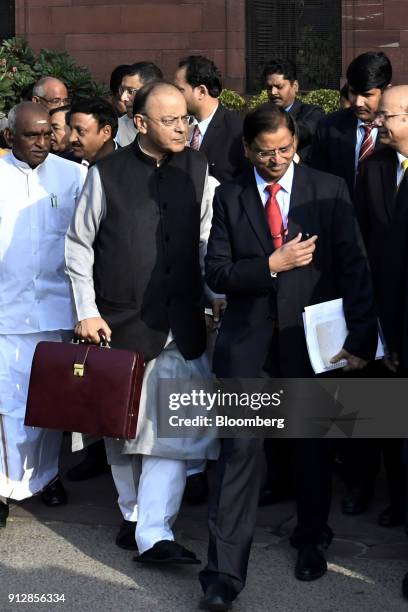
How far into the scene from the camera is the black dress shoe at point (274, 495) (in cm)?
646

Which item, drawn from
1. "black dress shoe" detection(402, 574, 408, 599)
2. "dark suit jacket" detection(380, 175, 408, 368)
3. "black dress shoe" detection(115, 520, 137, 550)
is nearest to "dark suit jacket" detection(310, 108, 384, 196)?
"dark suit jacket" detection(380, 175, 408, 368)

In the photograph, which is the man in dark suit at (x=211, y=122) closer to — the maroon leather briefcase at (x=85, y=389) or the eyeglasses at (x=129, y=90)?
the eyeglasses at (x=129, y=90)

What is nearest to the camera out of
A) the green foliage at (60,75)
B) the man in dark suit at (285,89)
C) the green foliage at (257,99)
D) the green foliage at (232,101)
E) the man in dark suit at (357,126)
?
the man in dark suit at (357,126)

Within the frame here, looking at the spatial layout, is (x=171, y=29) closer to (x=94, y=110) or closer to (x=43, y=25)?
(x=43, y=25)

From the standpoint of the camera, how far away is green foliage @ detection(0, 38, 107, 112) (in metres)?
12.6

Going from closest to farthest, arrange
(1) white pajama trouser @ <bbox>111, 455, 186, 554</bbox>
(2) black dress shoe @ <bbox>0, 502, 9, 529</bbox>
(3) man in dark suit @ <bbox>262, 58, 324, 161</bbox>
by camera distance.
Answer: (1) white pajama trouser @ <bbox>111, 455, 186, 554</bbox> → (2) black dress shoe @ <bbox>0, 502, 9, 529</bbox> → (3) man in dark suit @ <bbox>262, 58, 324, 161</bbox>

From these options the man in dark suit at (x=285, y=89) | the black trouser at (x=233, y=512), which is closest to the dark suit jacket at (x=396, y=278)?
the black trouser at (x=233, y=512)

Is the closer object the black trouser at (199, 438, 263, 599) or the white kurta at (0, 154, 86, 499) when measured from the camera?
the black trouser at (199, 438, 263, 599)

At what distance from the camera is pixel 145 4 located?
13.9 m

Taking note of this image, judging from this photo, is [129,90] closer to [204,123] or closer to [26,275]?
[204,123]

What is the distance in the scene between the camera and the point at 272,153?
207 inches

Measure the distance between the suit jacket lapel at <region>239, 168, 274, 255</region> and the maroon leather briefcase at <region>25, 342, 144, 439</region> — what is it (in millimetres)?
761

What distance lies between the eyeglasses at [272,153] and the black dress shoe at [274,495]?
197 cm

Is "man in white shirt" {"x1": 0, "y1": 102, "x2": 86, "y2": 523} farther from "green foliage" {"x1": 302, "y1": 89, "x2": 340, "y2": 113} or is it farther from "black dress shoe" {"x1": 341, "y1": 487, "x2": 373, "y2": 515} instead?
"green foliage" {"x1": 302, "y1": 89, "x2": 340, "y2": 113}
